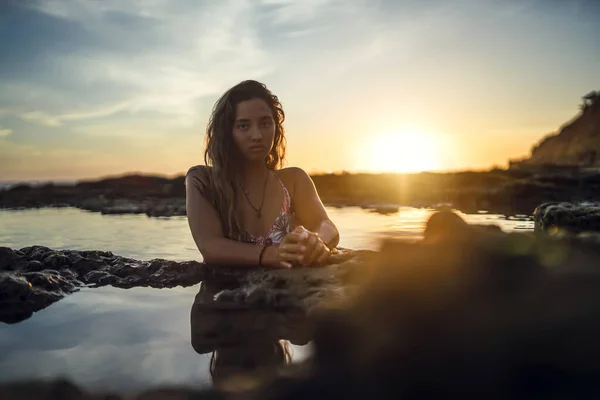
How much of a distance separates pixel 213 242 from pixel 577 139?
59417 mm

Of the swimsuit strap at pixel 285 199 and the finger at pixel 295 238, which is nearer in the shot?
the finger at pixel 295 238

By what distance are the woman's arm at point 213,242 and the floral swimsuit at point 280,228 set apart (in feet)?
1.01

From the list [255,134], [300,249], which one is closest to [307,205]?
[255,134]

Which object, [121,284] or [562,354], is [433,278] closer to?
[562,354]

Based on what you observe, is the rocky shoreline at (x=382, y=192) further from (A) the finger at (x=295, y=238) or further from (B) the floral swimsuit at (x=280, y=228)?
(A) the finger at (x=295, y=238)

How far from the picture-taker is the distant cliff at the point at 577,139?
Result: 46844mm

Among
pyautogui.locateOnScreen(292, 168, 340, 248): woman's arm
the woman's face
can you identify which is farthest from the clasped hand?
the woman's face

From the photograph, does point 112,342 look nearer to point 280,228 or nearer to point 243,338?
point 243,338

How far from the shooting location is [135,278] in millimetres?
3664

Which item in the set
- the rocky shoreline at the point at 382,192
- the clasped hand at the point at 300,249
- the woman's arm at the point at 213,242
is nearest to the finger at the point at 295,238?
the clasped hand at the point at 300,249

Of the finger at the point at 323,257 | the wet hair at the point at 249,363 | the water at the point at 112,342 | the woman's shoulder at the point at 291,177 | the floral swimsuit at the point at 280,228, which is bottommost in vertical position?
the water at the point at 112,342

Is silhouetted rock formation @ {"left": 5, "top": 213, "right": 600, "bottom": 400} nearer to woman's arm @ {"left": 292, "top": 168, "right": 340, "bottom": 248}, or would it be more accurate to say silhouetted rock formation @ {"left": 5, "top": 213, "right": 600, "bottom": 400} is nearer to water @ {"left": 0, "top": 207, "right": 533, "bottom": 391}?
water @ {"left": 0, "top": 207, "right": 533, "bottom": 391}

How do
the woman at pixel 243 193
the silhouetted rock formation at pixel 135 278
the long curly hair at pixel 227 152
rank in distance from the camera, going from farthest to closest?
1. the long curly hair at pixel 227 152
2. the woman at pixel 243 193
3. the silhouetted rock formation at pixel 135 278

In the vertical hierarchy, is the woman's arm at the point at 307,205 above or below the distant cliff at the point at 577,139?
below
